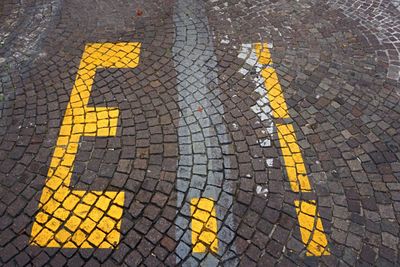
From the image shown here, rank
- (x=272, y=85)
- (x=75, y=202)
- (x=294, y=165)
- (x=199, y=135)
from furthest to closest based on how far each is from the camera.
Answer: (x=272, y=85) < (x=199, y=135) < (x=294, y=165) < (x=75, y=202)

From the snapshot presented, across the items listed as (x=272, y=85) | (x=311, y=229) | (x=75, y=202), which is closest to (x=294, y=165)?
(x=311, y=229)

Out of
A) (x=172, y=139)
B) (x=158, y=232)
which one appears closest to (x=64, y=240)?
(x=158, y=232)

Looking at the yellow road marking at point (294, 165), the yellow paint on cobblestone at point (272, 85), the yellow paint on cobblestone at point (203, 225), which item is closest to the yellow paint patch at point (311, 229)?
the yellow road marking at point (294, 165)

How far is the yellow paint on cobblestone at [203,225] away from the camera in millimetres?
3607

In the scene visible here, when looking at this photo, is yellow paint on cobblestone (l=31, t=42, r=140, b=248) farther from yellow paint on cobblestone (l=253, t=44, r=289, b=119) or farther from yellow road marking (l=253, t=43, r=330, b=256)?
yellow paint on cobblestone (l=253, t=44, r=289, b=119)

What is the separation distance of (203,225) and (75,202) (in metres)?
1.46

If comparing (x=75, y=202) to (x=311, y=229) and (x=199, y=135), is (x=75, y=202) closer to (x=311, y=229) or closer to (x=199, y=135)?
(x=199, y=135)

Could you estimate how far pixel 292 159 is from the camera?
14.3 feet

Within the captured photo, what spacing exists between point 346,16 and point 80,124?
5.20m

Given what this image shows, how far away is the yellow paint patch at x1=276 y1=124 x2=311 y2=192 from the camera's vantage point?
410cm

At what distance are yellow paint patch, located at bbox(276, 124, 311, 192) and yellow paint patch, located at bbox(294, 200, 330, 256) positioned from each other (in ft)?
0.76

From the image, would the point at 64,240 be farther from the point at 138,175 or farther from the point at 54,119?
the point at 54,119

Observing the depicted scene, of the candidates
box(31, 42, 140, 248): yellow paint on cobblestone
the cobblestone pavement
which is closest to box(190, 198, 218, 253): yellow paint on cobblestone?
the cobblestone pavement

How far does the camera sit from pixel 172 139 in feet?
15.0
